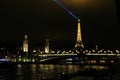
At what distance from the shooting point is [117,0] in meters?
10.9

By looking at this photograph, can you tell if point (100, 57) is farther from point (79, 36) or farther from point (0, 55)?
point (0, 55)

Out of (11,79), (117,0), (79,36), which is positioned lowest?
(11,79)

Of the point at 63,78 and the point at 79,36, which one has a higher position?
the point at 79,36

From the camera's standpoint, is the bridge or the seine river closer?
the seine river

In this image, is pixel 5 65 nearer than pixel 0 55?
Yes

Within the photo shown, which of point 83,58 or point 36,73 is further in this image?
point 83,58

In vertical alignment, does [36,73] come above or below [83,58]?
below

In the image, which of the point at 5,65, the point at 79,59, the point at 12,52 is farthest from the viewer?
the point at 12,52

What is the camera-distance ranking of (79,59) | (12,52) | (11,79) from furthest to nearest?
(12,52) < (79,59) < (11,79)

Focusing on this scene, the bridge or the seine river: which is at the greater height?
the bridge

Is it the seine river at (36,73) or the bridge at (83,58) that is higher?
the bridge at (83,58)

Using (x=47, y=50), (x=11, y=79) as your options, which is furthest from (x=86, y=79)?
(x=47, y=50)

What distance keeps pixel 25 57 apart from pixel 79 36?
20.2m

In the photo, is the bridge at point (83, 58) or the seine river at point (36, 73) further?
the bridge at point (83, 58)
